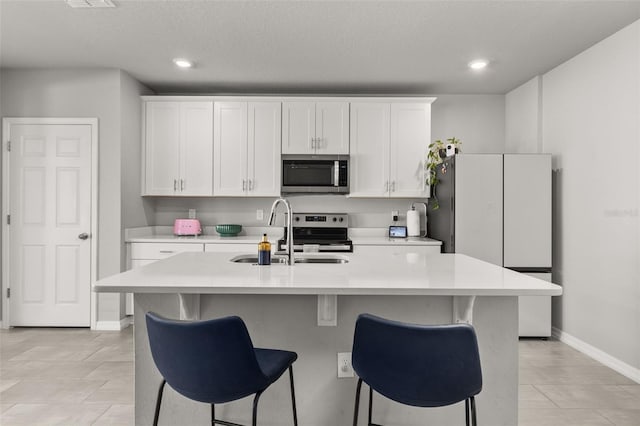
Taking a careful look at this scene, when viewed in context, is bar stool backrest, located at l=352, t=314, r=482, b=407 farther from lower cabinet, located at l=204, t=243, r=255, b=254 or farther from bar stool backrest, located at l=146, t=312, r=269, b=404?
lower cabinet, located at l=204, t=243, r=255, b=254

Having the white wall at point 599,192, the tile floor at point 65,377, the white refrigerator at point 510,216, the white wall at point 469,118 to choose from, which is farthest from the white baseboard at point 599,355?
the tile floor at point 65,377

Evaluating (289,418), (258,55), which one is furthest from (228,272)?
(258,55)

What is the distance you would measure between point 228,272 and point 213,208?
3.12m

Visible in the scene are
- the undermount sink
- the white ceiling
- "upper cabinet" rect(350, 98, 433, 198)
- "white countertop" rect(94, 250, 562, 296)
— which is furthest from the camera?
"upper cabinet" rect(350, 98, 433, 198)

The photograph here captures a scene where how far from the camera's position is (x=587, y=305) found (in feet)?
11.9

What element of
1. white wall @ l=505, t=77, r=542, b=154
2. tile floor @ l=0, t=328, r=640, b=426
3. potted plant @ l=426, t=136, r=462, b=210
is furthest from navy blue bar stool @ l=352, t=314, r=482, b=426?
white wall @ l=505, t=77, r=542, b=154

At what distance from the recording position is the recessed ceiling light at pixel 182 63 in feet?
12.7

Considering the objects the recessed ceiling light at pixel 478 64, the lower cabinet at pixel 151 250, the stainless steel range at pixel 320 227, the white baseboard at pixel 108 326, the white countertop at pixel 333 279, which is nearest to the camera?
the white countertop at pixel 333 279

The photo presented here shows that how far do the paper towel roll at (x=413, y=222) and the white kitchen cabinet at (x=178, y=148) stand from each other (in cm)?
214

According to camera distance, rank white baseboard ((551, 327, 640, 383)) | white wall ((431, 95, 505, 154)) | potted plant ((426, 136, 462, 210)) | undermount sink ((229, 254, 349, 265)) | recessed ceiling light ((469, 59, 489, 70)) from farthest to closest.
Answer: white wall ((431, 95, 505, 154)), potted plant ((426, 136, 462, 210)), recessed ceiling light ((469, 59, 489, 70)), white baseboard ((551, 327, 640, 383)), undermount sink ((229, 254, 349, 265))

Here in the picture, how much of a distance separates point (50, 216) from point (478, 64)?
13.9ft

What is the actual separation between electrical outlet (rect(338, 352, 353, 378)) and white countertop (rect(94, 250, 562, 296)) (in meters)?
0.41

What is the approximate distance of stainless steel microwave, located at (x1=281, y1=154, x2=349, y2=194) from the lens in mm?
4512

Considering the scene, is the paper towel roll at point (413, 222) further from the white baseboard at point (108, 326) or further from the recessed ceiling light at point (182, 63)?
the white baseboard at point (108, 326)
